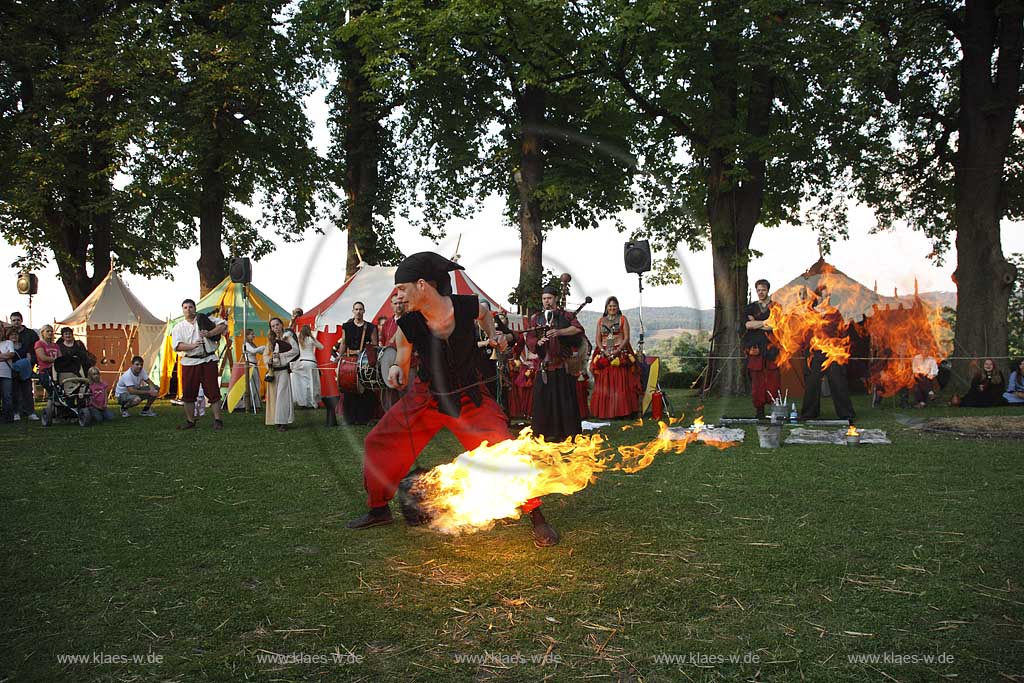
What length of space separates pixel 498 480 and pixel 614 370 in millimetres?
8970

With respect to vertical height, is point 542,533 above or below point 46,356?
below

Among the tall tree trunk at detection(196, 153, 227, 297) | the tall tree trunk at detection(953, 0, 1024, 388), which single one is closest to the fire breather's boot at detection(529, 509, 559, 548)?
the tall tree trunk at detection(953, 0, 1024, 388)

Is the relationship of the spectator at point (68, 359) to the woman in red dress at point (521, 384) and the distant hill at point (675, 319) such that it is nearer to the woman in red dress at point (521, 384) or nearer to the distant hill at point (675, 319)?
the woman in red dress at point (521, 384)

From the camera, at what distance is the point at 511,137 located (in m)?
17.2

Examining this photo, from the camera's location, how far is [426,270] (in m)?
5.21

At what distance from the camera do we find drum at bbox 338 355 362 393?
12.7 meters

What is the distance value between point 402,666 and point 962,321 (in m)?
17.0

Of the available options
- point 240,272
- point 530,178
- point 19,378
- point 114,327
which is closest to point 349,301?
point 530,178

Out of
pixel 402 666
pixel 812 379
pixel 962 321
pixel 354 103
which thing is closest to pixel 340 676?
pixel 402 666

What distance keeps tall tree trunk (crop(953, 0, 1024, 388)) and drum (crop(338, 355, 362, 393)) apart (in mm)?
12334

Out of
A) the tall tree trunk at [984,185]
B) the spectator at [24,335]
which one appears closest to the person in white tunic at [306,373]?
the spectator at [24,335]

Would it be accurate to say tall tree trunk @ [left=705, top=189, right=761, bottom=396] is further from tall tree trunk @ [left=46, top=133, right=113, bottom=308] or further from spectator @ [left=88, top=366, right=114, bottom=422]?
tall tree trunk @ [left=46, top=133, right=113, bottom=308]

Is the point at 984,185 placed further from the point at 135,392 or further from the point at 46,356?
the point at 46,356

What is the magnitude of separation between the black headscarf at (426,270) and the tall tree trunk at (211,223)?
62.2ft
